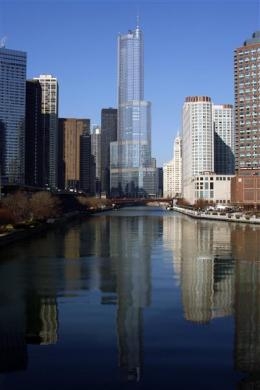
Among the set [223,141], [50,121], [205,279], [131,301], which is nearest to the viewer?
[131,301]

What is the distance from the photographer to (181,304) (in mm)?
13938

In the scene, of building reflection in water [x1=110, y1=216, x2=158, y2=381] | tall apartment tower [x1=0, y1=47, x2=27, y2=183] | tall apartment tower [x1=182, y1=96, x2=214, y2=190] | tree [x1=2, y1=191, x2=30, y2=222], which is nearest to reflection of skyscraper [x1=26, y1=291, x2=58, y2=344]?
building reflection in water [x1=110, y1=216, x2=158, y2=381]

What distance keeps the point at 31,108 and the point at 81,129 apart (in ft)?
168

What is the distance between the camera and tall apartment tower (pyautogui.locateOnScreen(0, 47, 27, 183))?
307ft

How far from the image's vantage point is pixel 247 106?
9775cm

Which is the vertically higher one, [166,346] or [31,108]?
[31,108]

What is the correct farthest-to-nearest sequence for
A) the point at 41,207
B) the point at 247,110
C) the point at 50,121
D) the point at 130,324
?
1. the point at 50,121
2. the point at 247,110
3. the point at 41,207
4. the point at 130,324

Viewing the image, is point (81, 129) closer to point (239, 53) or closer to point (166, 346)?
point (239, 53)

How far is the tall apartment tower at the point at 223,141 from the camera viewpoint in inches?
5802

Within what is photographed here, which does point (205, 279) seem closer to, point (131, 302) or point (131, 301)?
point (131, 301)

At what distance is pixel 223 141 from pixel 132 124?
50944mm

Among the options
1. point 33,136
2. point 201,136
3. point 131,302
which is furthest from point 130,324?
point 201,136

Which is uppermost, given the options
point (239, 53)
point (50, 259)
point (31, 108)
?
point (239, 53)

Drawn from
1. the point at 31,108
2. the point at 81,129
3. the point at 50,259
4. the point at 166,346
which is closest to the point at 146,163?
the point at 81,129
